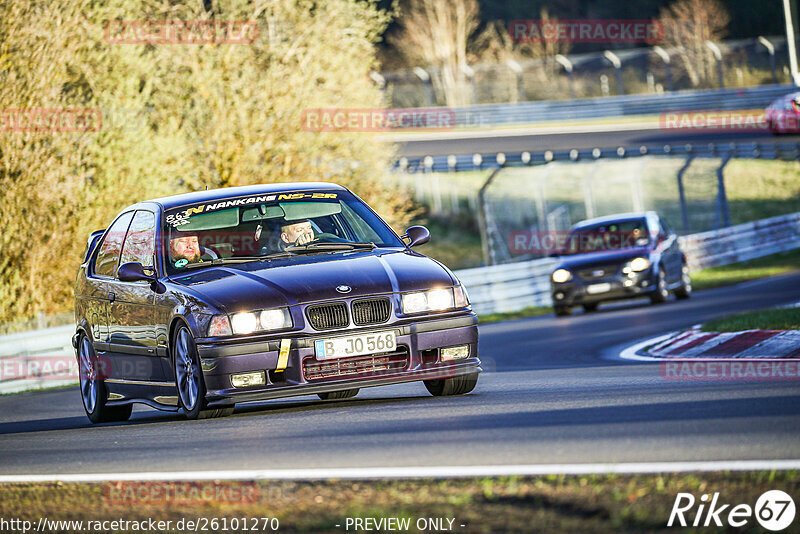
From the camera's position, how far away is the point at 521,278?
83.0ft

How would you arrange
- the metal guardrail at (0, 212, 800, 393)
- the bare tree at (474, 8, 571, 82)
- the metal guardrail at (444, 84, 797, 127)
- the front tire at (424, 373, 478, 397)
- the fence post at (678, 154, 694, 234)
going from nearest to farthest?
1. the front tire at (424, 373, 478, 397)
2. the metal guardrail at (0, 212, 800, 393)
3. the fence post at (678, 154, 694, 234)
4. the metal guardrail at (444, 84, 797, 127)
5. the bare tree at (474, 8, 571, 82)

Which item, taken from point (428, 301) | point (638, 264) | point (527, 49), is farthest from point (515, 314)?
point (527, 49)

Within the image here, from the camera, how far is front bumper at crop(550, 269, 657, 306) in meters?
21.3

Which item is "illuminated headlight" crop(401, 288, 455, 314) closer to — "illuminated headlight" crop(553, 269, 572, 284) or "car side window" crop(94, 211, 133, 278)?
"car side window" crop(94, 211, 133, 278)

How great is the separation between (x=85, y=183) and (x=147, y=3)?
19.0ft

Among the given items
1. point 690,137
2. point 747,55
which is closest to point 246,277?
point 690,137

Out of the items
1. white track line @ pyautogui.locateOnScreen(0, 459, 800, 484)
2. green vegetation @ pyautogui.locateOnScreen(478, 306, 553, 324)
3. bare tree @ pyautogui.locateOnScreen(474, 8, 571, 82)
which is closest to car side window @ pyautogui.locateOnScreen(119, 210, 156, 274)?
white track line @ pyautogui.locateOnScreen(0, 459, 800, 484)

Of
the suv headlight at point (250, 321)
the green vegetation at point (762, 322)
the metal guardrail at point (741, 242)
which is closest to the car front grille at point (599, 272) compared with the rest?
the green vegetation at point (762, 322)

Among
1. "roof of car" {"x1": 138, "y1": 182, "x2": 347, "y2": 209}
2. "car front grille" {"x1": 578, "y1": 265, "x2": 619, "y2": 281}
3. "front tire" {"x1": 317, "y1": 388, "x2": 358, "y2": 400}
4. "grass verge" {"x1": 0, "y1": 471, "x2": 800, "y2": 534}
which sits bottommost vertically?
"car front grille" {"x1": 578, "y1": 265, "x2": 619, "y2": 281}

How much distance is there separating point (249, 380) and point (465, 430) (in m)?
1.87

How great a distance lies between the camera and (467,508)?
4910mm

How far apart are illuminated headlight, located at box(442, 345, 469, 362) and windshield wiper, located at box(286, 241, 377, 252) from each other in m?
1.12

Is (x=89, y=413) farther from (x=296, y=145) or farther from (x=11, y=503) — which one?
(x=296, y=145)

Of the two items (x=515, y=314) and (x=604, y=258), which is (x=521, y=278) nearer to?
(x=515, y=314)
